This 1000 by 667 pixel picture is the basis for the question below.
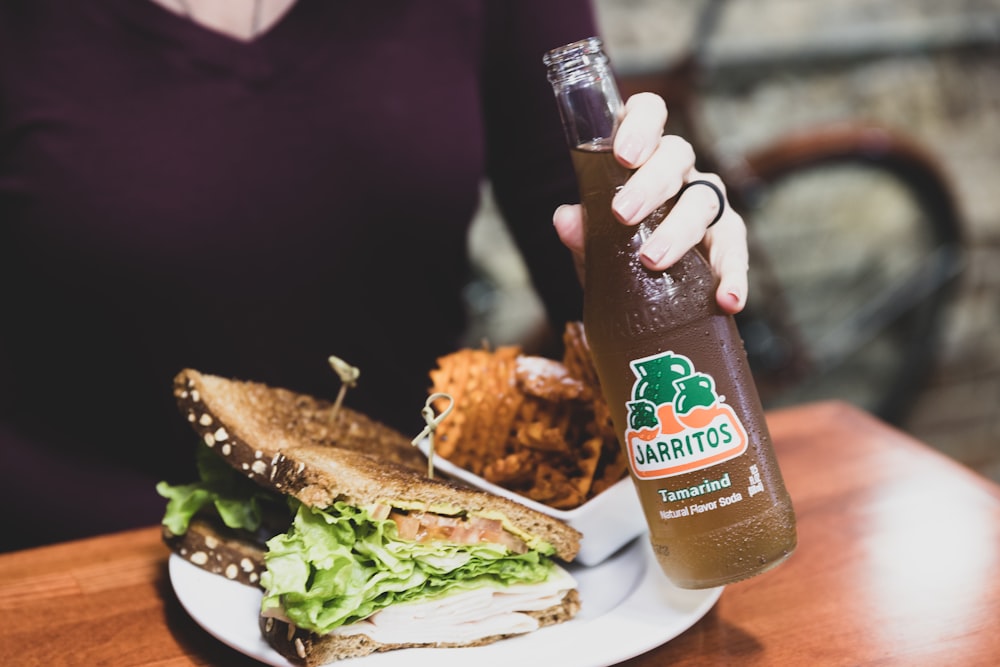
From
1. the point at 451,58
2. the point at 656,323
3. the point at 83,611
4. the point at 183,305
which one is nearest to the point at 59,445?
the point at 183,305

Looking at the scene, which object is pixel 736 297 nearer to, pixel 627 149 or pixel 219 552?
pixel 627 149

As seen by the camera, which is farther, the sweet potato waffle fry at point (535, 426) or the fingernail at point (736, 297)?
the sweet potato waffle fry at point (535, 426)

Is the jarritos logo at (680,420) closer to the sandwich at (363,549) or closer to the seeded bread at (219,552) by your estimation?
the sandwich at (363,549)

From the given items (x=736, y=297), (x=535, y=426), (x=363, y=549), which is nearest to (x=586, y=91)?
(x=736, y=297)

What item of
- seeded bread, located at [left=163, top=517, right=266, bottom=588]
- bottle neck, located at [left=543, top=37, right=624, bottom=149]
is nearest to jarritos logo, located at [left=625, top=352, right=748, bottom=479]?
bottle neck, located at [left=543, top=37, right=624, bottom=149]

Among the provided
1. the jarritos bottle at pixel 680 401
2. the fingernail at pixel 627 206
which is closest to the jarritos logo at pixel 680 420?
the jarritos bottle at pixel 680 401

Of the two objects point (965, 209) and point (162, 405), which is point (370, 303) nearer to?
point (162, 405)

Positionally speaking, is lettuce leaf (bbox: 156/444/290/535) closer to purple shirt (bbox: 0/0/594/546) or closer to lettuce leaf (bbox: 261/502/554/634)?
lettuce leaf (bbox: 261/502/554/634)
